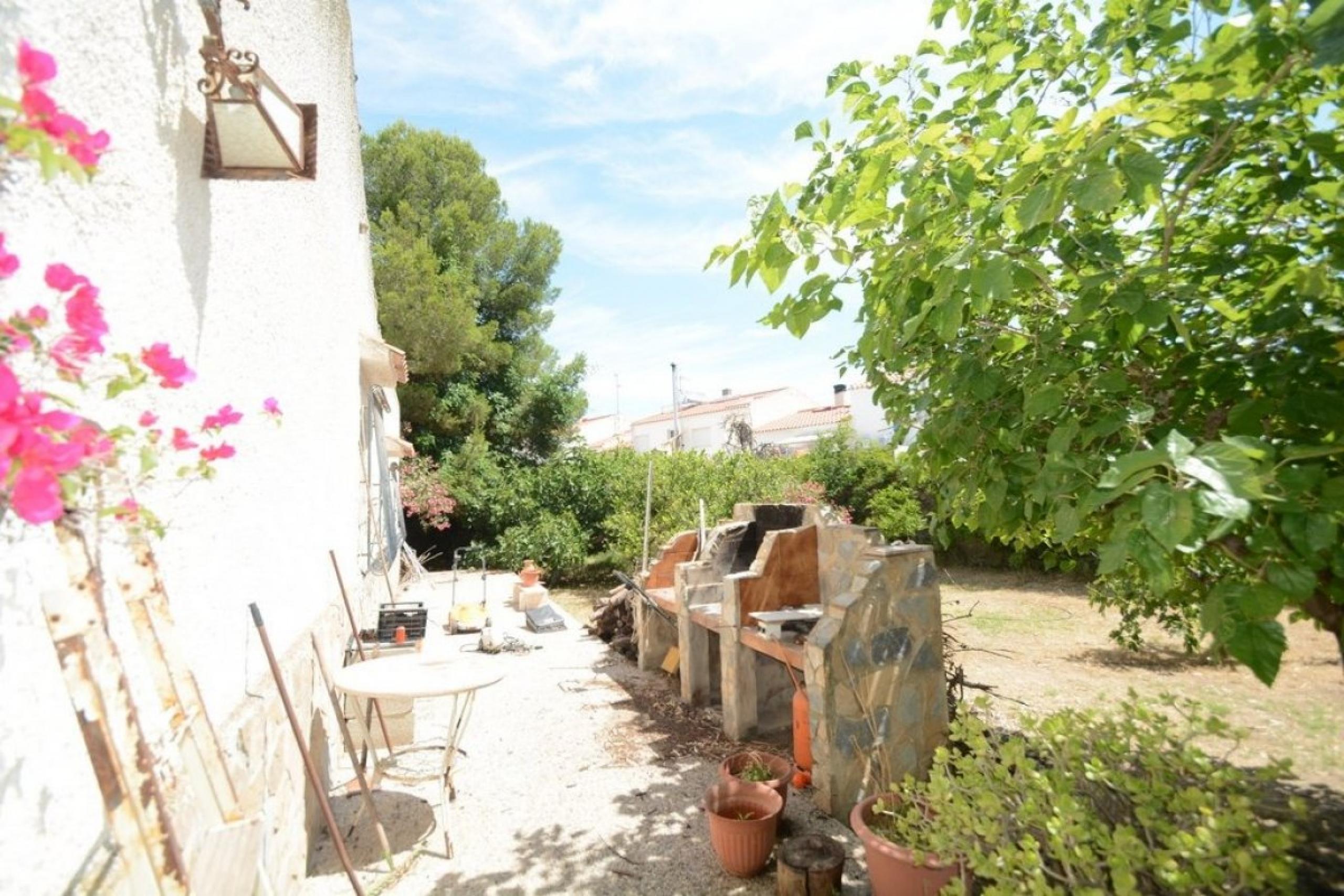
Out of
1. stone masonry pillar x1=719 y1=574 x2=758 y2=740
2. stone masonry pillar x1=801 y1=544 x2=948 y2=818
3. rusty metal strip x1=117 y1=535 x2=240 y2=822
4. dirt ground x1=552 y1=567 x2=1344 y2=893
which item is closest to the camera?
rusty metal strip x1=117 y1=535 x2=240 y2=822

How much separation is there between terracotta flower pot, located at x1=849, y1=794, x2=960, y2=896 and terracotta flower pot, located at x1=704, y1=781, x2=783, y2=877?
1.98ft

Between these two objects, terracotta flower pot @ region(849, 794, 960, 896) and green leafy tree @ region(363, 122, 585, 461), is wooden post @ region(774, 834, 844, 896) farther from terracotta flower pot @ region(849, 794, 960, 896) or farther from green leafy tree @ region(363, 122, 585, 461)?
green leafy tree @ region(363, 122, 585, 461)

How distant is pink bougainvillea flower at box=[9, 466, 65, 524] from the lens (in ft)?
2.70

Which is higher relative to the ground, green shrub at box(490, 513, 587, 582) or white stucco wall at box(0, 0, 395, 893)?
white stucco wall at box(0, 0, 395, 893)

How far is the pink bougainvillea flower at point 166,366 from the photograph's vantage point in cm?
131

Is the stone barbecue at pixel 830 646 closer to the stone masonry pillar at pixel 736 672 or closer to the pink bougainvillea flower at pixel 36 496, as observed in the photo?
the stone masonry pillar at pixel 736 672

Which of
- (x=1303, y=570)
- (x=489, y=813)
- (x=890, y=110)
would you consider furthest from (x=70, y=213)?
(x=489, y=813)

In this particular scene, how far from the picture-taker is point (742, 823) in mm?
3758

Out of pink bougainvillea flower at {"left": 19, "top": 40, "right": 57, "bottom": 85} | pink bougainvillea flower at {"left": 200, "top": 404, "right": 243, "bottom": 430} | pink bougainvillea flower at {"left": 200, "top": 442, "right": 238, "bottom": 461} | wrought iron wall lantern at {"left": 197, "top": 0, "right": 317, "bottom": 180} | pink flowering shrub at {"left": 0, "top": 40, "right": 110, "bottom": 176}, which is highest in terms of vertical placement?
wrought iron wall lantern at {"left": 197, "top": 0, "right": 317, "bottom": 180}

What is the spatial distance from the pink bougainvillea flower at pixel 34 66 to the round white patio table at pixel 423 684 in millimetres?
3276

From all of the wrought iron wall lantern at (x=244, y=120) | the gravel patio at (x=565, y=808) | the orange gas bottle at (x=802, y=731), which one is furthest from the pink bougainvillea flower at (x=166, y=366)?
the orange gas bottle at (x=802, y=731)

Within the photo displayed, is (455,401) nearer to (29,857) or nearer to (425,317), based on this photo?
(425,317)

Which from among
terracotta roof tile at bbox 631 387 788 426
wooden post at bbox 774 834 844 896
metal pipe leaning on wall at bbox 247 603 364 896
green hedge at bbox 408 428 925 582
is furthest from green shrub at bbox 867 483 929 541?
terracotta roof tile at bbox 631 387 788 426

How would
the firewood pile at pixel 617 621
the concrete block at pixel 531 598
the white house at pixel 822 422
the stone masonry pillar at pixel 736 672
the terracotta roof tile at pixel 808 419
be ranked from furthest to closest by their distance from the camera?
the terracotta roof tile at pixel 808 419, the white house at pixel 822 422, the concrete block at pixel 531 598, the firewood pile at pixel 617 621, the stone masonry pillar at pixel 736 672
